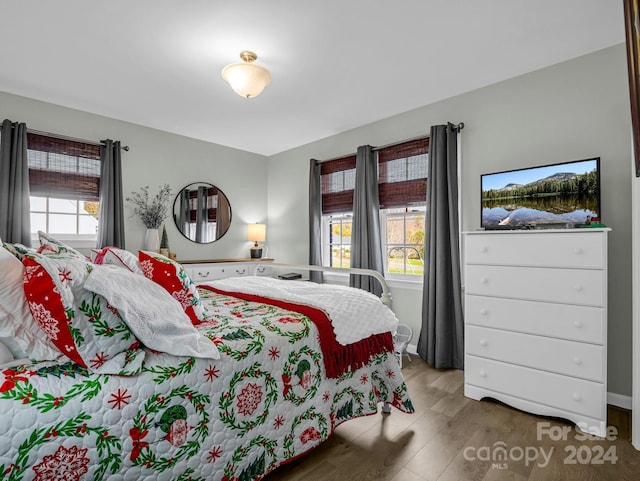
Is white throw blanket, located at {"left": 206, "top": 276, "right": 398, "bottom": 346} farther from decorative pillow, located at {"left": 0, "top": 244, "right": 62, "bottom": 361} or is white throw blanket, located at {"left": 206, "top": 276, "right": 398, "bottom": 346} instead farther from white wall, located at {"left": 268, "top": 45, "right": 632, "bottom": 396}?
white wall, located at {"left": 268, "top": 45, "right": 632, "bottom": 396}

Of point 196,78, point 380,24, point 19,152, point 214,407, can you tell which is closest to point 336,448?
point 214,407

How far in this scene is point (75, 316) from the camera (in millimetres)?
1075

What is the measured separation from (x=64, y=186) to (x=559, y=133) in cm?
451

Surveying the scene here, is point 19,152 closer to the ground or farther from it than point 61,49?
closer to the ground

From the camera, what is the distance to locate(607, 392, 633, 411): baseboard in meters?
2.31

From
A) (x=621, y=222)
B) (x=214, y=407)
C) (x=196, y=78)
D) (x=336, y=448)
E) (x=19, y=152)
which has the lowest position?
(x=336, y=448)

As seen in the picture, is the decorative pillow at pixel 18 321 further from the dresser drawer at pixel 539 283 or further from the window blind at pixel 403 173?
the window blind at pixel 403 173

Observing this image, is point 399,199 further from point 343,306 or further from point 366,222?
point 343,306

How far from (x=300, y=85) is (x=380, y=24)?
0.97 metres

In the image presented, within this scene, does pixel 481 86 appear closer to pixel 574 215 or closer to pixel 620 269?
pixel 574 215

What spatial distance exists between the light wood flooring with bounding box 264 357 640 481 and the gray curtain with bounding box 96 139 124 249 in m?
2.91

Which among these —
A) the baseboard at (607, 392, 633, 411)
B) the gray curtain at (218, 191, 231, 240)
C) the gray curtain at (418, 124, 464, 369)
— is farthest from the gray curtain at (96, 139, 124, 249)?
the baseboard at (607, 392, 633, 411)

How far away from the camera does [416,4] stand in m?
1.99

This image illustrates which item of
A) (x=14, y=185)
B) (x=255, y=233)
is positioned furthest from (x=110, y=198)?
(x=255, y=233)
